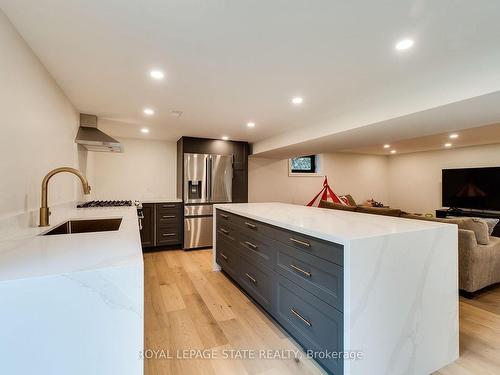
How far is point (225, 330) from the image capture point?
2.04 m

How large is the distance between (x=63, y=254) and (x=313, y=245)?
1.31 metres

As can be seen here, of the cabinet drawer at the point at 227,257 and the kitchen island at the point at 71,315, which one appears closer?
the kitchen island at the point at 71,315

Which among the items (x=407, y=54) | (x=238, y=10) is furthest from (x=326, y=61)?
(x=238, y=10)

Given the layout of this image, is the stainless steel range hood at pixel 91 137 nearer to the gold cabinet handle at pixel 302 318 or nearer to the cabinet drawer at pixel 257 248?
the cabinet drawer at pixel 257 248

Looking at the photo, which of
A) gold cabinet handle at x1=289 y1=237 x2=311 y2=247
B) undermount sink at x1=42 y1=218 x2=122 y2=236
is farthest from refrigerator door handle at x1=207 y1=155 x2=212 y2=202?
gold cabinet handle at x1=289 y1=237 x2=311 y2=247

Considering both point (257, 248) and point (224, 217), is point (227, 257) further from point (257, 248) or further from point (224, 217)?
point (257, 248)

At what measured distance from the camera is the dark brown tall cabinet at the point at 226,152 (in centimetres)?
462

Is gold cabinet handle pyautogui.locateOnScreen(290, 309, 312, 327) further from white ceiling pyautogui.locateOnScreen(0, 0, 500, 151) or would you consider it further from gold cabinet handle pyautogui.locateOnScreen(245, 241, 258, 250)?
white ceiling pyautogui.locateOnScreen(0, 0, 500, 151)

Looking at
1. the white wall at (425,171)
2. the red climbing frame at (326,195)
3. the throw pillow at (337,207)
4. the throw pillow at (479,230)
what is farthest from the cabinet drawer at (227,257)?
the white wall at (425,171)

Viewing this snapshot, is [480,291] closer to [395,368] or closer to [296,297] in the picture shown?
[395,368]

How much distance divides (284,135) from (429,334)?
10.6ft

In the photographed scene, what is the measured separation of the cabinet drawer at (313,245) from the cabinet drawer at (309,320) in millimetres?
287

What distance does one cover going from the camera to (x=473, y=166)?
19.3 ft

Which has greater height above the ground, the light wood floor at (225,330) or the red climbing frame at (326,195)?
the red climbing frame at (326,195)
